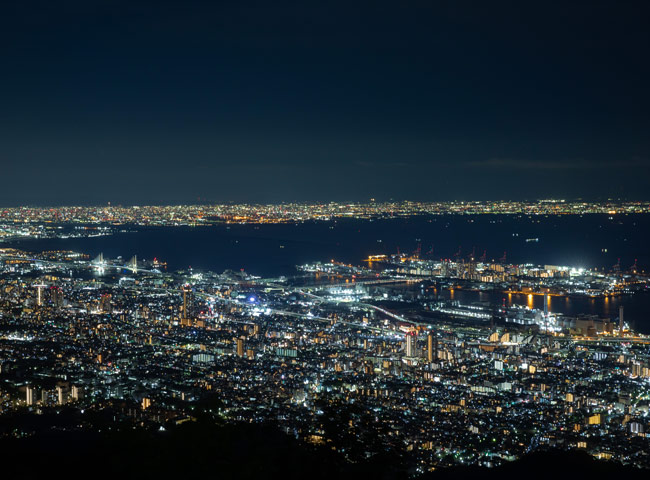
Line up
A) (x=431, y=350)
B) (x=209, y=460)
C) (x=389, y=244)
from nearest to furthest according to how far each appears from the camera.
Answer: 1. (x=209, y=460)
2. (x=431, y=350)
3. (x=389, y=244)

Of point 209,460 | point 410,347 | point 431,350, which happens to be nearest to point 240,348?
point 410,347

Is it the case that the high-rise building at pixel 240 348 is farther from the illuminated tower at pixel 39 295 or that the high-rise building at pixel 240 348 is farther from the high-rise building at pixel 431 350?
the illuminated tower at pixel 39 295

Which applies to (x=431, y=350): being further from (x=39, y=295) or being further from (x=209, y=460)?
(x=39, y=295)

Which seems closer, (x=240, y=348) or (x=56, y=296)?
(x=240, y=348)

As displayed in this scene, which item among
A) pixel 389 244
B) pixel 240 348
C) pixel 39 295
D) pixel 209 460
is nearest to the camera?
pixel 209 460

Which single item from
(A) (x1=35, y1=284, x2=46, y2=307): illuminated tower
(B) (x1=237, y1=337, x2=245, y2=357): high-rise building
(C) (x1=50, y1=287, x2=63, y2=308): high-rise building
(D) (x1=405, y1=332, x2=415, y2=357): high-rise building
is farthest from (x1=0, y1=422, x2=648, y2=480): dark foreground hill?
(A) (x1=35, y1=284, x2=46, y2=307): illuminated tower

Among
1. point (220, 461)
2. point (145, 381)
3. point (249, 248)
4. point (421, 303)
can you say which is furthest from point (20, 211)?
point (220, 461)
